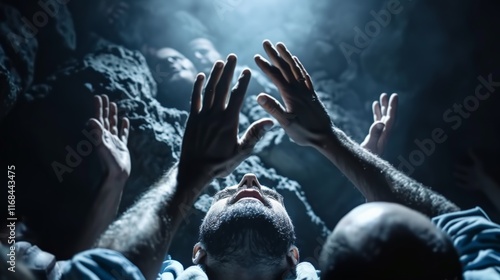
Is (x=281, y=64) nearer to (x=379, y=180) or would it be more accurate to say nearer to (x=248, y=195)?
(x=379, y=180)

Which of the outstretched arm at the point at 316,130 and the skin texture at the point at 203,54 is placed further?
the skin texture at the point at 203,54

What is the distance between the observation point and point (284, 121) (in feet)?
7.60

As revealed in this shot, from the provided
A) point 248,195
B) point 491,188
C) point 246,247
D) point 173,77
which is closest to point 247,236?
point 246,247

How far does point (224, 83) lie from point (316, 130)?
2.14 ft

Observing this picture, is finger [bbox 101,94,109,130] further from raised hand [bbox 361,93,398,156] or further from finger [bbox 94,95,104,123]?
raised hand [bbox 361,93,398,156]

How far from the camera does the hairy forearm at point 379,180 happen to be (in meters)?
1.96

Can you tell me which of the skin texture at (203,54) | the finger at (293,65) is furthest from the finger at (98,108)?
the skin texture at (203,54)

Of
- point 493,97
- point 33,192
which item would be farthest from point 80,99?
point 493,97

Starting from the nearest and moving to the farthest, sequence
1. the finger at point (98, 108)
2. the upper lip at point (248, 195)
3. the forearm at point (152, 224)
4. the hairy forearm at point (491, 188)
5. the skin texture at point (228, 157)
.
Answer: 1. the forearm at point (152, 224)
2. the skin texture at point (228, 157)
3. the upper lip at point (248, 195)
4. the finger at point (98, 108)
5. the hairy forearm at point (491, 188)

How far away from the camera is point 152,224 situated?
176cm

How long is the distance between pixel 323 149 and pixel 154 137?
3.00 meters

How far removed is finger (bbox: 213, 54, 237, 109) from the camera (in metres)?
2.15

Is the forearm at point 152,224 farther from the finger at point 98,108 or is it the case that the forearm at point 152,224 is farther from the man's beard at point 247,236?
the finger at point 98,108

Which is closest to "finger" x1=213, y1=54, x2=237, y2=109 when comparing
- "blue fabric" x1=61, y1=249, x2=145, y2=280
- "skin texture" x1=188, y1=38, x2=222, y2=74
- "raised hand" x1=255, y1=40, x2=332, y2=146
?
"raised hand" x1=255, y1=40, x2=332, y2=146
